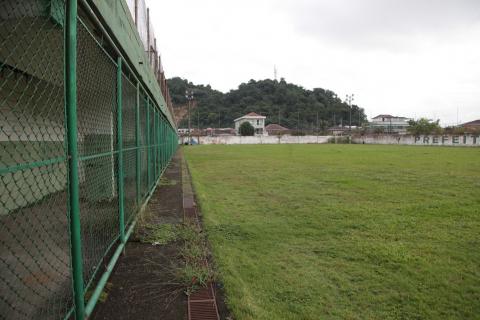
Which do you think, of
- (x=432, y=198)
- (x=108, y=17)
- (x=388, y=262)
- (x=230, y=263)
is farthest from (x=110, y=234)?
(x=432, y=198)

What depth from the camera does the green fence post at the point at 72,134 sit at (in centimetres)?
186

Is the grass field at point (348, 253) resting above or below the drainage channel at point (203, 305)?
below

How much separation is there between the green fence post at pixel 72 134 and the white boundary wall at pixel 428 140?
45.8 meters

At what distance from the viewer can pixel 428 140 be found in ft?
145

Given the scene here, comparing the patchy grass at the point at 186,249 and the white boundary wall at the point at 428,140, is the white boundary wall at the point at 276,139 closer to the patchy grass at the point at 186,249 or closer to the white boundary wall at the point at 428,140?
the white boundary wall at the point at 428,140

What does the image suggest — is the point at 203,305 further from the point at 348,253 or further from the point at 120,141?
the point at 348,253

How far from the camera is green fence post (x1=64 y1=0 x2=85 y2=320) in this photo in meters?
1.86

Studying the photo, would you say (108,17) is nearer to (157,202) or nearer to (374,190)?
(157,202)

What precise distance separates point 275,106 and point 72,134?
8921cm

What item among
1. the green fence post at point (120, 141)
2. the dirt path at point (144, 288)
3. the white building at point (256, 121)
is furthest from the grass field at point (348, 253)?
the white building at point (256, 121)

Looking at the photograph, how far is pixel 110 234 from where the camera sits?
349 centimetres

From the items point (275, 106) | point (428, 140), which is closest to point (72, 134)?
point (428, 140)

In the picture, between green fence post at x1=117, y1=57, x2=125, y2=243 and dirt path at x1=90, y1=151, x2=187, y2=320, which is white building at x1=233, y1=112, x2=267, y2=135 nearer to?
dirt path at x1=90, y1=151, x2=187, y2=320

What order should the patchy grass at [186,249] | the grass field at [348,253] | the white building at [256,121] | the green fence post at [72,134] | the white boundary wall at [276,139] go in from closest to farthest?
the green fence post at [72,134] → the grass field at [348,253] → the patchy grass at [186,249] → the white boundary wall at [276,139] → the white building at [256,121]
